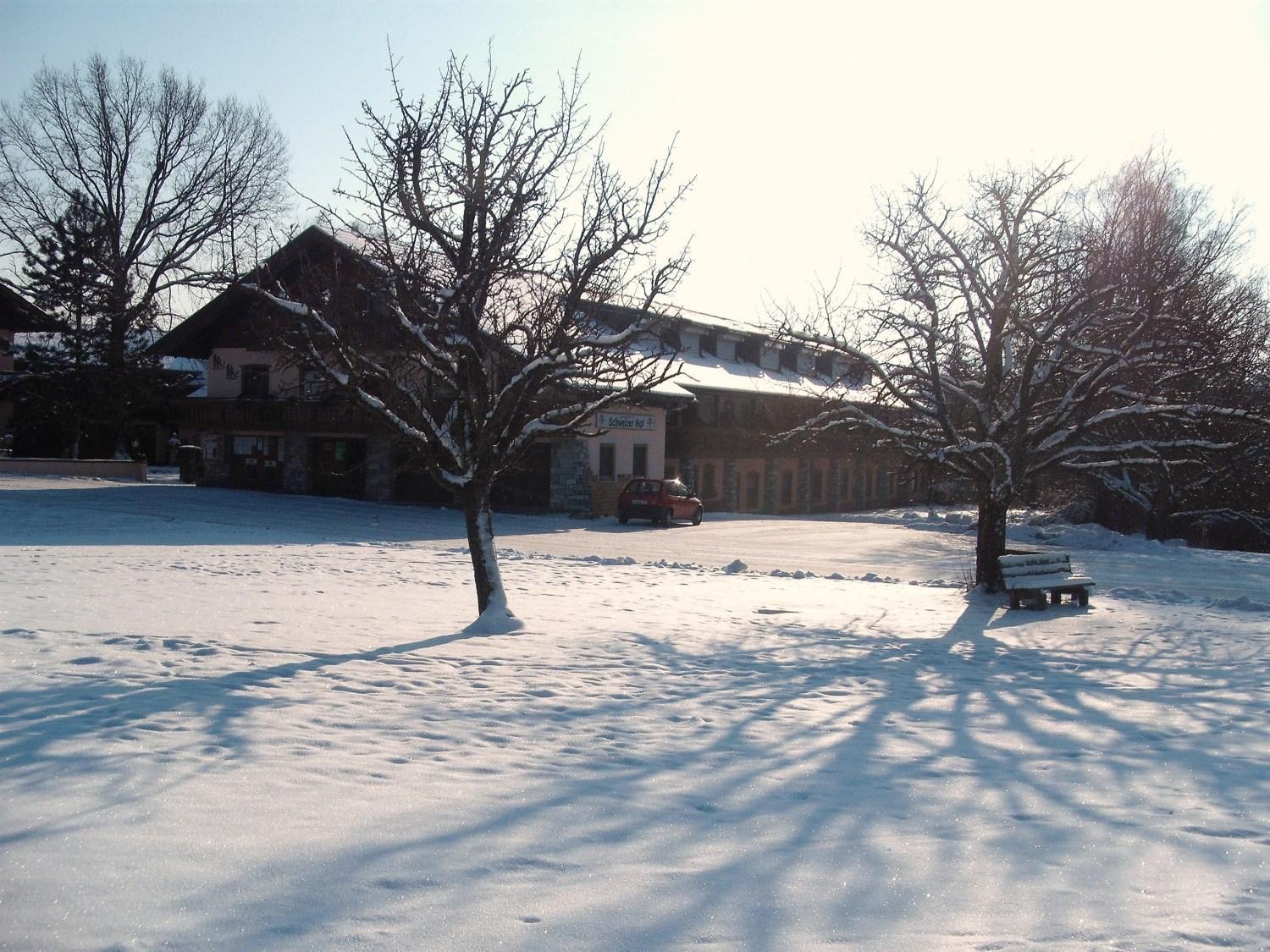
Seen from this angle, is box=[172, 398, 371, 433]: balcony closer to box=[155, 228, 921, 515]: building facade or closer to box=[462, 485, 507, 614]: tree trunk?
box=[155, 228, 921, 515]: building facade

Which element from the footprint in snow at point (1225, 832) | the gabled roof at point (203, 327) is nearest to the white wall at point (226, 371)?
the gabled roof at point (203, 327)

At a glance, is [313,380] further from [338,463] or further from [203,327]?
[203,327]

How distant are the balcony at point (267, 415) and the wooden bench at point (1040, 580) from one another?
1098 inches

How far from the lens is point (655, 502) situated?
35.7 metres

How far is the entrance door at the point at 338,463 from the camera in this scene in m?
41.4

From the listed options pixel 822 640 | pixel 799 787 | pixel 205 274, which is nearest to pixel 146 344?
pixel 205 274

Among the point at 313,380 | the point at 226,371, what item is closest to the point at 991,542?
the point at 313,380

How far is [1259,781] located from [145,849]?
20.5 ft

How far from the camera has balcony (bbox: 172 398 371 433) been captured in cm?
4100

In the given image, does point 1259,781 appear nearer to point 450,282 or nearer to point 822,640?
point 822,640

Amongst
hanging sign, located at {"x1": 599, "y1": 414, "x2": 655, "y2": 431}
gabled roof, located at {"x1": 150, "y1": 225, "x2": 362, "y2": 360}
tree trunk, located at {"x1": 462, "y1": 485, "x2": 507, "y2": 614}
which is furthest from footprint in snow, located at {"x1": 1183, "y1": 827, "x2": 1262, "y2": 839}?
gabled roof, located at {"x1": 150, "y1": 225, "x2": 362, "y2": 360}

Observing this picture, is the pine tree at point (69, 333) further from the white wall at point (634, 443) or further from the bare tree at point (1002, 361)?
the bare tree at point (1002, 361)

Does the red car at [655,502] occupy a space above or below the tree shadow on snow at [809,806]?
above

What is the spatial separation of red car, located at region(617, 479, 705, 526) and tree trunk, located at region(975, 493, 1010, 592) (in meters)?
18.2
